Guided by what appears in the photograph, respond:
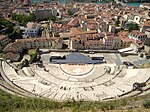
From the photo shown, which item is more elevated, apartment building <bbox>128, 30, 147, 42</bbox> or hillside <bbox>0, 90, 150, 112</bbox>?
hillside <bbox>0, 90, 150, 112</bbox>

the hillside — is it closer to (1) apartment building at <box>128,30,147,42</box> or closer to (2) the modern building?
(1) apartment building at <box>128,30,147,42</box>

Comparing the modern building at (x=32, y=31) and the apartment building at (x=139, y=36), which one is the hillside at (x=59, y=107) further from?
the modern building at (x=32, y=31)

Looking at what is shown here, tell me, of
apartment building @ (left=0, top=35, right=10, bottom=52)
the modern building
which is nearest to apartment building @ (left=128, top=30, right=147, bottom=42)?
the modern building

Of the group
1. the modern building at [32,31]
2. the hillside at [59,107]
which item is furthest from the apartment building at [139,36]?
the hillside at [59,107]

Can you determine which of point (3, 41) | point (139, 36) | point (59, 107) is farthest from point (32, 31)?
point (59, 107)

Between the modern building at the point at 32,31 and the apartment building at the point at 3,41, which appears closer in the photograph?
the apartment building at the point at 3,41

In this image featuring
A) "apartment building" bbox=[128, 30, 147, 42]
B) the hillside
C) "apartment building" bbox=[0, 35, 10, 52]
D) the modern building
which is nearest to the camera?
the hillside

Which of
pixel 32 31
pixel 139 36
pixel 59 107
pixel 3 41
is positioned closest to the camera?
pixel 59 107

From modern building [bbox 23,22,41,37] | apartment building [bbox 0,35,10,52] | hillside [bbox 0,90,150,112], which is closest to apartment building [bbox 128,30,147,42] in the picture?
modern building [bbox 23,22,41,37]

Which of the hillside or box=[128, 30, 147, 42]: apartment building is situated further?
box=[128, 30, 147, 42]: apartment building

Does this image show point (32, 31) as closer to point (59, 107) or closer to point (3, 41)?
point (3, 41)

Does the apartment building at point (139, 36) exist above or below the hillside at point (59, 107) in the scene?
below

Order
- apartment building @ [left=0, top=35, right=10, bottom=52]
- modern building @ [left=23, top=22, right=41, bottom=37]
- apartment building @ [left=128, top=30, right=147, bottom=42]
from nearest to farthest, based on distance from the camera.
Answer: apartment building @ [left=0, top=35, right=10, bottom=52] < apartment building @ [left=128, top=30, right=147, bottom=42] < modern building @ [left=23, top=22, right=41, bottom=37]
